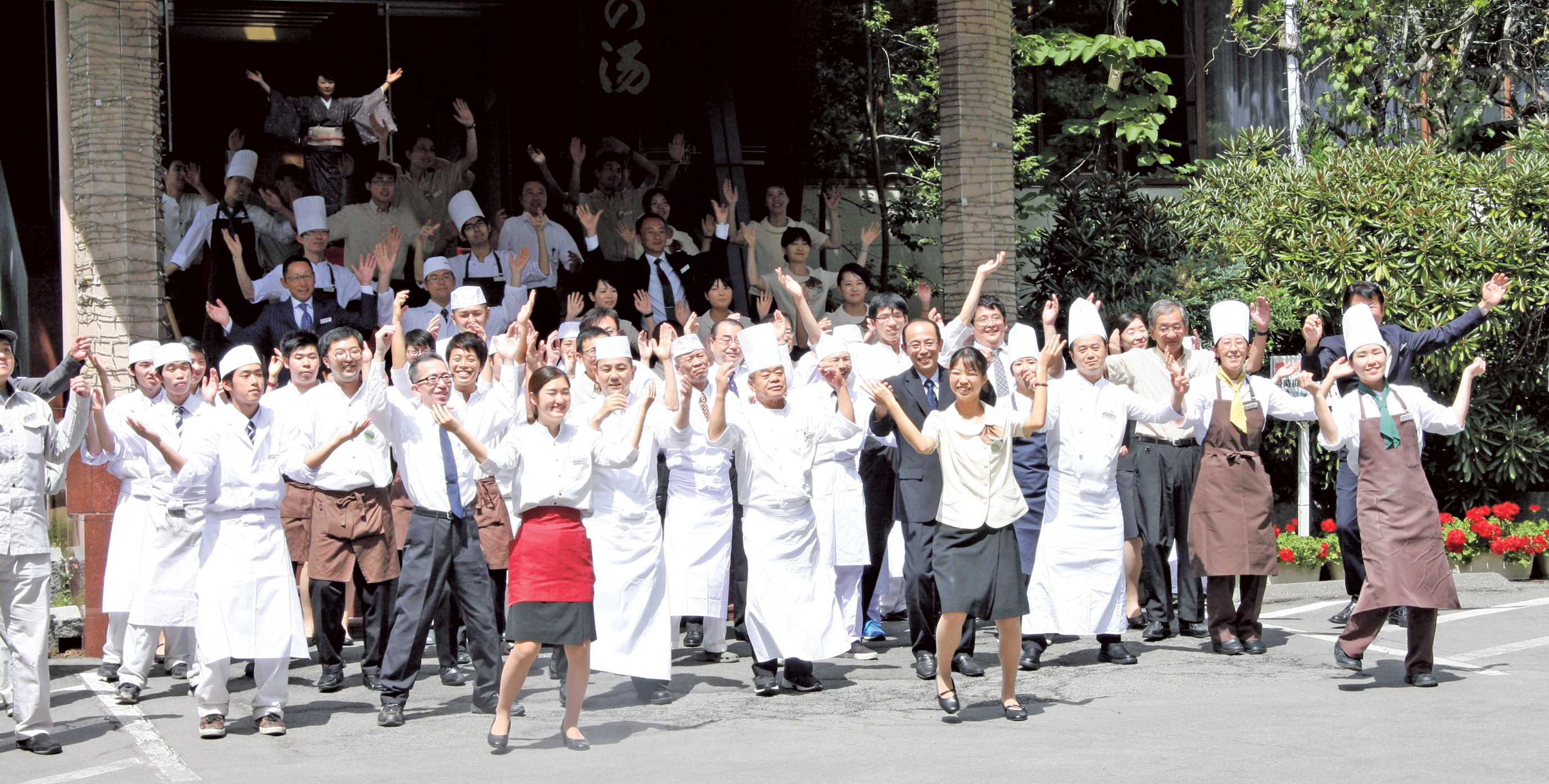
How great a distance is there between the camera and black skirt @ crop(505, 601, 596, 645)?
6.43 metres

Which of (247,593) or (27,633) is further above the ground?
(247,593)

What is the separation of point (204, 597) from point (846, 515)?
10.8 feet

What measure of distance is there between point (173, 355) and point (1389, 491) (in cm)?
588

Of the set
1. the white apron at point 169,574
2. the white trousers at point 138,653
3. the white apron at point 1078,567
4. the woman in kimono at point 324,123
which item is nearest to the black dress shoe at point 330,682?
the white apron at point 169,574

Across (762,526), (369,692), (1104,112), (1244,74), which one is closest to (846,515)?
(762,526)

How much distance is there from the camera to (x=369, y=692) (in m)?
7.87

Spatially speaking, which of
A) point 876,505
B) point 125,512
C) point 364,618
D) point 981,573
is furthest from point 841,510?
point 125,512

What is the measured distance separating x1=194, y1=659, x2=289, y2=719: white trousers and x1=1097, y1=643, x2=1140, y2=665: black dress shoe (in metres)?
4.01

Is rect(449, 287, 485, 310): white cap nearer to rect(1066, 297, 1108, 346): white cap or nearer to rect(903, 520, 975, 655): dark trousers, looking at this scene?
rect(903, 520, 975, 655): dark trousers

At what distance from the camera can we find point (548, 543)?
6.52 m

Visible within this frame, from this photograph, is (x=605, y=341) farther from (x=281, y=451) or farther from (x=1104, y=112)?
(x=1104, y=112)

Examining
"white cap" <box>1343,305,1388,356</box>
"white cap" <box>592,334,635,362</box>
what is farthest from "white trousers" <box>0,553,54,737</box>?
"white cap" <box>1343,305,1388,356</box>

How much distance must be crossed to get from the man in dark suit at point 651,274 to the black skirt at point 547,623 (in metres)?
5.22

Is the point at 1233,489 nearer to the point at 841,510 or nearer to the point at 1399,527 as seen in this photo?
the point at 1399,527
